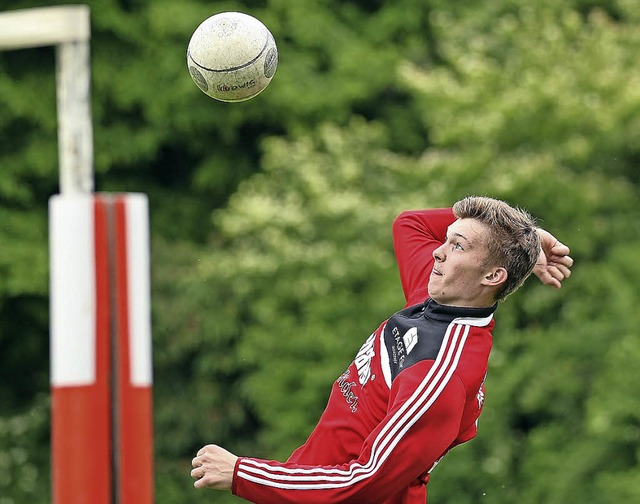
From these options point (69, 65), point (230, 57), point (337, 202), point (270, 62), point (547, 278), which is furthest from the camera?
point (337, 202)

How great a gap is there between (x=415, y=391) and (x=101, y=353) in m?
2.46

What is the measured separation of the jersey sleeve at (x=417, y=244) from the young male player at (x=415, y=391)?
0.01 metres

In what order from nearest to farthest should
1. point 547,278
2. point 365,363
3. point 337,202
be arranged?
point 365,363
point 547,278
point 337,202

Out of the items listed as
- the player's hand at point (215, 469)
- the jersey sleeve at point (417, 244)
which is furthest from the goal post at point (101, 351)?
the player's hand at point (215, 469)

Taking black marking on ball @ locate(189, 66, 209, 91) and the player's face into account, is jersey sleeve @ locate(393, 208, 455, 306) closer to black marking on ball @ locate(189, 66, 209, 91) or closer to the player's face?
the player's face

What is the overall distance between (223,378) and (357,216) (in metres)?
2.99

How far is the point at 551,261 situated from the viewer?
15.3ft

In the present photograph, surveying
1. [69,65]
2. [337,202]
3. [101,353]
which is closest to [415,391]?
[101,353]

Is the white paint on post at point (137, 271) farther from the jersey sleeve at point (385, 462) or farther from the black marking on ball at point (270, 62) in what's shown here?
the jersey sleeve at point (385, 462)

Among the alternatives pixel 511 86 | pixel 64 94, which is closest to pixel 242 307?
pixel 511 86

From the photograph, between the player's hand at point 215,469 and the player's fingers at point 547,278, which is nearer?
the player's hand at point 215,469

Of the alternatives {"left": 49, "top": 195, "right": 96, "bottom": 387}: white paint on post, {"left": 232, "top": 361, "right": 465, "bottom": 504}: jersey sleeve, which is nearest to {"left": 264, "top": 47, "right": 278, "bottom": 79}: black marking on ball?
{"left": 49, "top": 195, "right": 96, "bottom": 387}: white paint on post

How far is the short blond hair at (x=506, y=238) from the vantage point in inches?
161

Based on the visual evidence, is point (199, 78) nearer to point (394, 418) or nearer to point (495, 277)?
point (495, 277)
